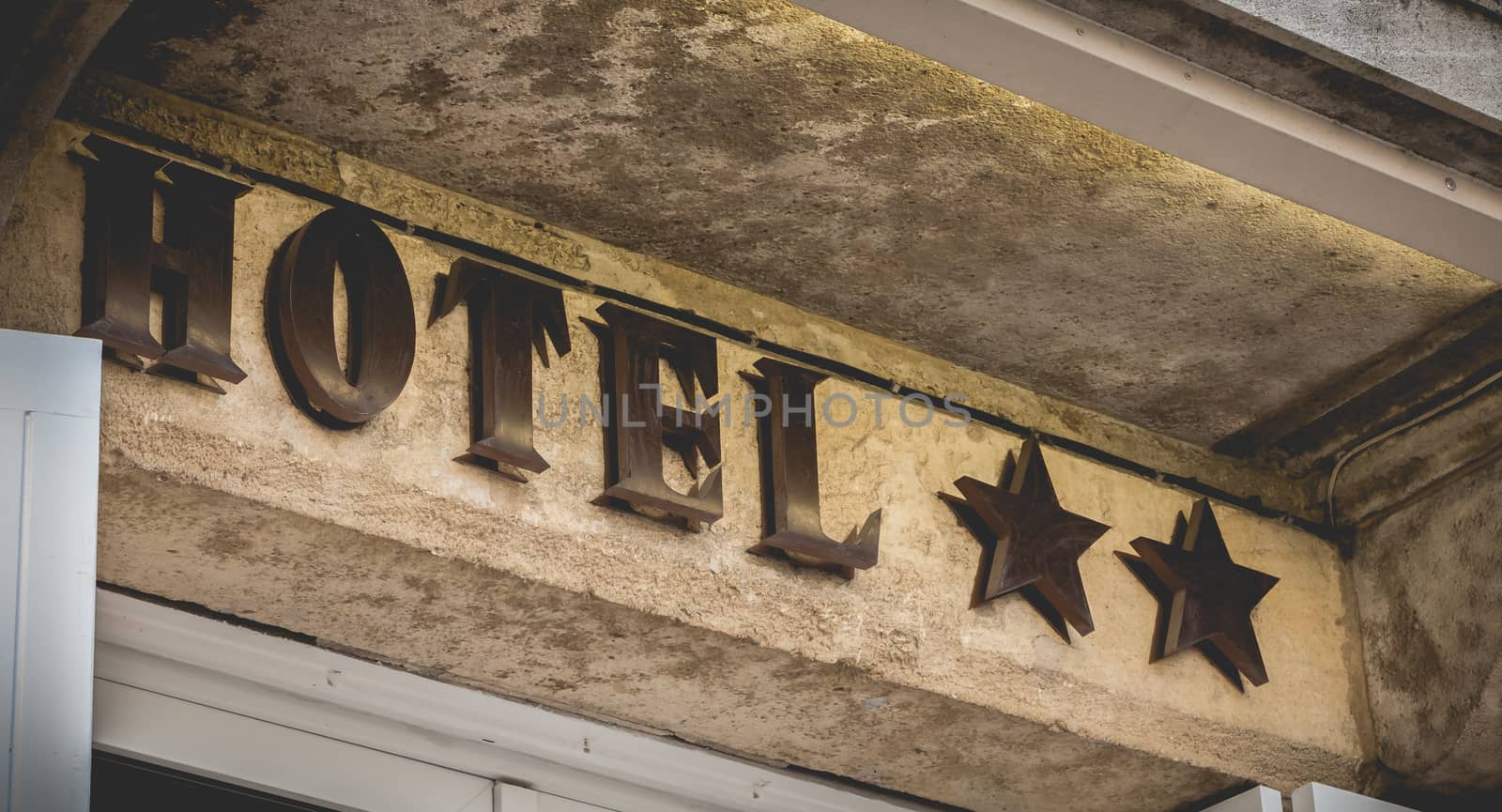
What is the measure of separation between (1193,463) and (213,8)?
2.07m

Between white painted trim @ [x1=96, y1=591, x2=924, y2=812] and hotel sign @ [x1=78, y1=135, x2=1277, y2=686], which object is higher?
hotel sign @ [x1=78, y1=135, x2=1277, y2=686]

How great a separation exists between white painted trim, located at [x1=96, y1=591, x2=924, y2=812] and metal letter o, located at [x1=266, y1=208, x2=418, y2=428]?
0.43m

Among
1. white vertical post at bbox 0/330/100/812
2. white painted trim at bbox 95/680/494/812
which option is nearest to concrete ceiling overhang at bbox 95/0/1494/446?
white vertical post at bbox 0/330/100/812

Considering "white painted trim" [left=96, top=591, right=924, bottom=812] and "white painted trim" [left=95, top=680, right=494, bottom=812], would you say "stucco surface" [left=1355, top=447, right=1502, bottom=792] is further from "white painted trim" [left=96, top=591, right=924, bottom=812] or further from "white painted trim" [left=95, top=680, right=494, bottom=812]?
"white painted trim" [left=95, top=680, right=494, bottom=812]

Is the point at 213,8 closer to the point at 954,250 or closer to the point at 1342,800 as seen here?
the point at 954,250

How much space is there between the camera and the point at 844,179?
2.83m

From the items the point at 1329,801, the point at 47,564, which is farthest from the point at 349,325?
the point at 1329,801

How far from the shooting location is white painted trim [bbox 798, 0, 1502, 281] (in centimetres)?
234

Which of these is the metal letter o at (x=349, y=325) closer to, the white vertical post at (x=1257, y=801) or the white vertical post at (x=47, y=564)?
the white vertical post at (x=47, y=564)

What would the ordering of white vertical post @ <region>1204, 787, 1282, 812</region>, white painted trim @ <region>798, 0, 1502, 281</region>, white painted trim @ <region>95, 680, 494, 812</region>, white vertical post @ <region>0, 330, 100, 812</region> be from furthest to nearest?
white vertical post @ <region>1204, 787, 1282, 812</region> < white painted trim @ <region>95, 680, 494, 812</region> < white painted trim @ <region>798, 0, 1502, 281</region> < white vertical post @ <region>0, 330, 100, 812</region>

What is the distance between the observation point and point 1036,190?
112 inches

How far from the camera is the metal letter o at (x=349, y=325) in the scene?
→ 2.50 meters

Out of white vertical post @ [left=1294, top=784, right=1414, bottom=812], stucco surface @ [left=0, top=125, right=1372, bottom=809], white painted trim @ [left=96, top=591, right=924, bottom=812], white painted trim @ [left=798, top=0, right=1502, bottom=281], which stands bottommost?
white vertical post @ [left=1294, top=784, right=1414, bottom=812]

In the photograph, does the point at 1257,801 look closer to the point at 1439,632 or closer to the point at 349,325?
the point at 1439,632
